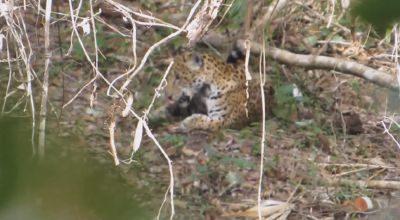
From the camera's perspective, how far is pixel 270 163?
4242mm

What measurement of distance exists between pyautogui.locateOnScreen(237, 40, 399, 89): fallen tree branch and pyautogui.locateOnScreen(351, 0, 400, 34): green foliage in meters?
3.32

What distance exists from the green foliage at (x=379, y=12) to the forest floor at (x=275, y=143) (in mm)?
3108

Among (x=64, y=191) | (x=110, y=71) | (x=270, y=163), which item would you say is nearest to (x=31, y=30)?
→ (x=110, y=71)

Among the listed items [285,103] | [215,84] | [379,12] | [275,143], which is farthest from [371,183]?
[379,12]

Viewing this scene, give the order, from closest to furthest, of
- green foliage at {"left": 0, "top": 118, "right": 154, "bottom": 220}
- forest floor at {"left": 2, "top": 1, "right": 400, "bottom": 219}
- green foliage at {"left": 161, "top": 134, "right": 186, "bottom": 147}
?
green foliage at {"left": 0, "top": 118, "right": 154, "bottom": 220} → forest floor at {"left": 2, "top": 1, "right": 400, "bottom": 219} → green foliage at {"left": 161, "top": 134, "right": 186, "bottom": 147}

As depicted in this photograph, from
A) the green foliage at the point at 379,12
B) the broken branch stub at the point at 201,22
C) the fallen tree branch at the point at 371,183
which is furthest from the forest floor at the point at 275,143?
the green foliage at the point at 379,12

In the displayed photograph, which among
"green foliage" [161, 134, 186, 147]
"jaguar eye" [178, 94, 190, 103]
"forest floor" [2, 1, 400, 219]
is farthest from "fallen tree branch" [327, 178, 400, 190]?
"jaguar eye" [178, 94, 190, 103]

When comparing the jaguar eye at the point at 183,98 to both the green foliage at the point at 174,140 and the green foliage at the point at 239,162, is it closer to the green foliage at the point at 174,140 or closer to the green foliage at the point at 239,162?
the green foliage at the point at 174,140

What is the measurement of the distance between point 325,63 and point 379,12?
4.18 meters

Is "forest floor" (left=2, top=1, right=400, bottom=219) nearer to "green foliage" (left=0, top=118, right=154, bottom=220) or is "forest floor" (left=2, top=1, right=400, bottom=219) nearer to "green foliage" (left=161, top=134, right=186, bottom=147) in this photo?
"green foliage" (left=161, top=134, right=186, bottom=147)

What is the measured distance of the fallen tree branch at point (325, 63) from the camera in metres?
3.93

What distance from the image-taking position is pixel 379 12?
1.22ft

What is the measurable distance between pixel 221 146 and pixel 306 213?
88cm

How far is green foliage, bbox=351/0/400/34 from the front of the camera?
366mm
